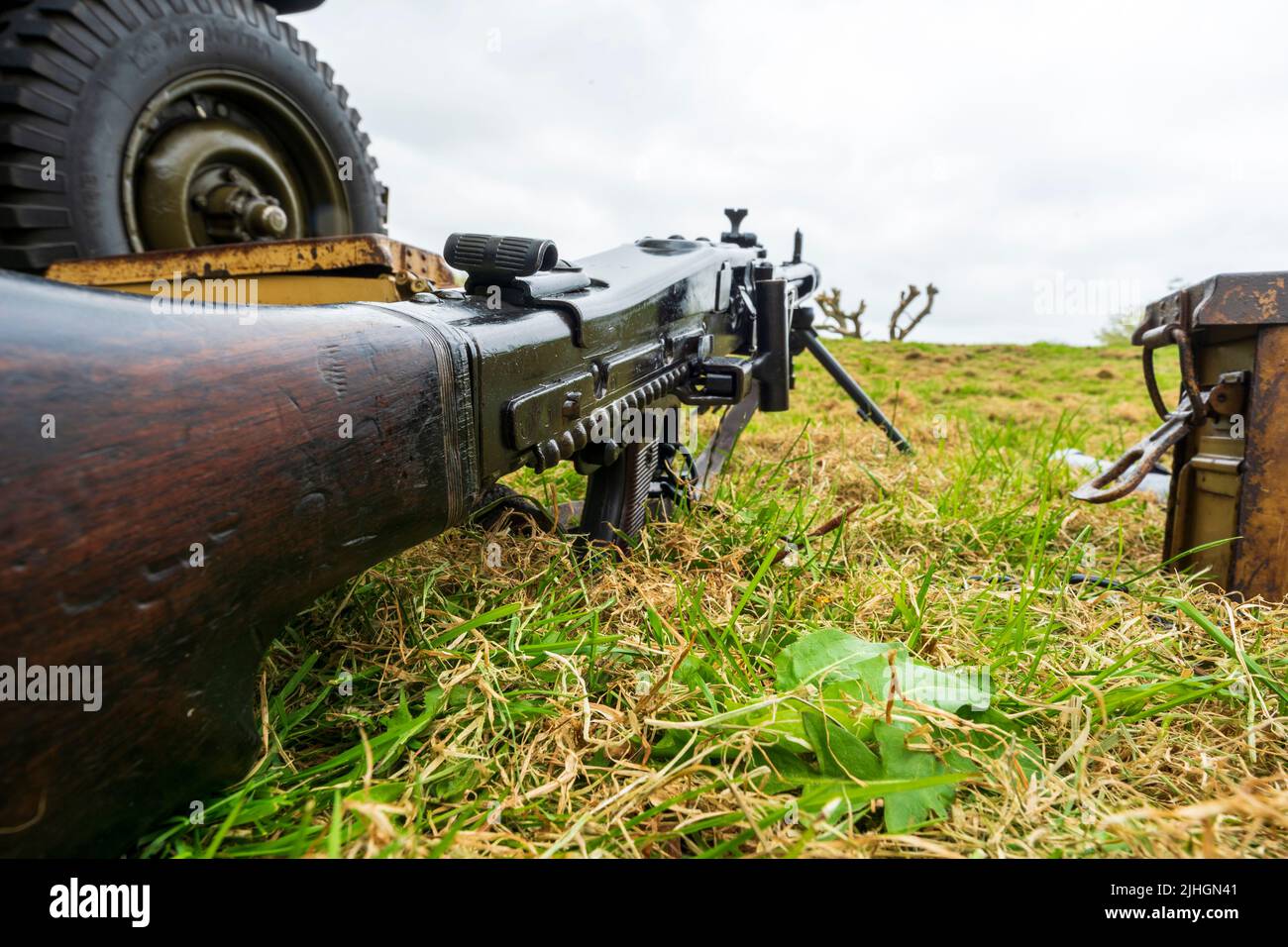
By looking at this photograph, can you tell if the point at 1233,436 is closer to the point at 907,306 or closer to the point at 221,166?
the point at 221,166

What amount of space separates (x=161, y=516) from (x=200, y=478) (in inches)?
1.8

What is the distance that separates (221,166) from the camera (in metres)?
2.51

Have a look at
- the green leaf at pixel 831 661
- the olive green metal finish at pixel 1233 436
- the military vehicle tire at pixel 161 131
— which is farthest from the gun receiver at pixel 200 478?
the military vehicle tire at pixel 161 131

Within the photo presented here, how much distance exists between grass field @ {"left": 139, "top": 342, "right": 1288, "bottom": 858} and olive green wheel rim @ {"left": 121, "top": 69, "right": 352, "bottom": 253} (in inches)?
67.1

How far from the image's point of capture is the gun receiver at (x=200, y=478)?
0.56 meters

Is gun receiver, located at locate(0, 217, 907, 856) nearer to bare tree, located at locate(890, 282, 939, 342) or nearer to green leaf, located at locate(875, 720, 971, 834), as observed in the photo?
green leaf, located at locate(875, 720, 971, 834)

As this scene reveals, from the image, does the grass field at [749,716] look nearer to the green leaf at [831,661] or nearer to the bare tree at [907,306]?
the green leaf at [831,661]

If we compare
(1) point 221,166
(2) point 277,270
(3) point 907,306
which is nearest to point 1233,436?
(2) point 277,270

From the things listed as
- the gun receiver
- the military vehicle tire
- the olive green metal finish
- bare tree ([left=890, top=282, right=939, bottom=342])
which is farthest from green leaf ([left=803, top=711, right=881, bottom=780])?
bare tree ([left=890, top=282, right=939, bottom=342])

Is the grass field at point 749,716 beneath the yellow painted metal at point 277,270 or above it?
beneath

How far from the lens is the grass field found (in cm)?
74
